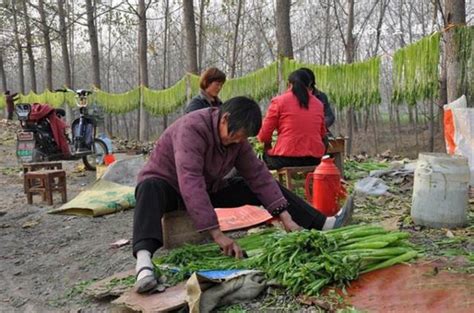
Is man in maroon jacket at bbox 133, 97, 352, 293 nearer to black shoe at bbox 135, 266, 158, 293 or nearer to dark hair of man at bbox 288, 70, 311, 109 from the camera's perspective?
black shoe at bbox 135, 266, 158, 293

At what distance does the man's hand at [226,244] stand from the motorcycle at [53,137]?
5.63 m

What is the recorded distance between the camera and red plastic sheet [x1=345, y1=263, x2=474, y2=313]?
2070 mm

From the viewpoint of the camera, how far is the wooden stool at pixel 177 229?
3256mm

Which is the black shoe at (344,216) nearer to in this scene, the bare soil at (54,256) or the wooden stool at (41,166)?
the bare soil at (54,256)

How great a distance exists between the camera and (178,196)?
3006mm

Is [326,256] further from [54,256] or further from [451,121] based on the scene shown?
[451,121]

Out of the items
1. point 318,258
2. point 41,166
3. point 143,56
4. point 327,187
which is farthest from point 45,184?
point 143,56

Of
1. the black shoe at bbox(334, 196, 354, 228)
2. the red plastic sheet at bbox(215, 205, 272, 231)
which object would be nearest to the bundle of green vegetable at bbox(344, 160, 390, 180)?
the red plastic sheet at bbox(215, 205, 272, 231)

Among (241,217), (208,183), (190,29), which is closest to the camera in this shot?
(208,183)

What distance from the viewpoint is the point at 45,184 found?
18.3 ft

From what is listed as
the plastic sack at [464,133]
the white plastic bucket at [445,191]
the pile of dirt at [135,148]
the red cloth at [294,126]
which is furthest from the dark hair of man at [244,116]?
the pile of dirt at [135,148]

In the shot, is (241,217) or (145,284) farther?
(241,217)

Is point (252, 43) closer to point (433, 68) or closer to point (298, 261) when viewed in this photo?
point (433, 68)

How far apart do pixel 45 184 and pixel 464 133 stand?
4.46 metres
